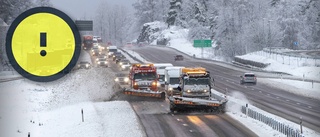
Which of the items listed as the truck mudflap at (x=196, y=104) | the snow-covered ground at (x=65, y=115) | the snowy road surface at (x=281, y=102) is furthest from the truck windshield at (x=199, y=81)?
the snowy road surface at (x=281, y=102)

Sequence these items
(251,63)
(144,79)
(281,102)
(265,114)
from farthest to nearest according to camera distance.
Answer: (251,63) < (281,102) < (144,79) < (265,114)

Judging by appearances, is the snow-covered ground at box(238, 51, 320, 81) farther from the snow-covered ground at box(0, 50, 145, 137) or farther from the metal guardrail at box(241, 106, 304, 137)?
the metal guardrail at box(241, 106, 304, 137)

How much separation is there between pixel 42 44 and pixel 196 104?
28.0m

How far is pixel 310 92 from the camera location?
5722cm

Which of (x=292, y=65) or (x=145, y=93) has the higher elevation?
(x=292, y=65)

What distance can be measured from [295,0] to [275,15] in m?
10.1

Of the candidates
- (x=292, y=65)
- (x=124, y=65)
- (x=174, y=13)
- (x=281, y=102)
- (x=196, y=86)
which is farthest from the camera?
(x=174, y=13)

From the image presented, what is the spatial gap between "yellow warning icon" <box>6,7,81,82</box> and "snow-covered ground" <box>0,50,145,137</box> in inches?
592

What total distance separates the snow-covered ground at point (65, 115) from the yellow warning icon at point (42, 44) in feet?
49.3

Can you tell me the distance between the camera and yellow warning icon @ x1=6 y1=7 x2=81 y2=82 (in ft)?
12.1

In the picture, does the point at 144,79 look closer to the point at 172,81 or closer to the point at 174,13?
the point at 172,81

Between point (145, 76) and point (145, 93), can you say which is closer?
point (145, 93)

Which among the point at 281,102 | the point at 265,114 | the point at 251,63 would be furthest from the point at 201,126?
the point at 251,63

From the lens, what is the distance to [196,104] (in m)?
31.5
